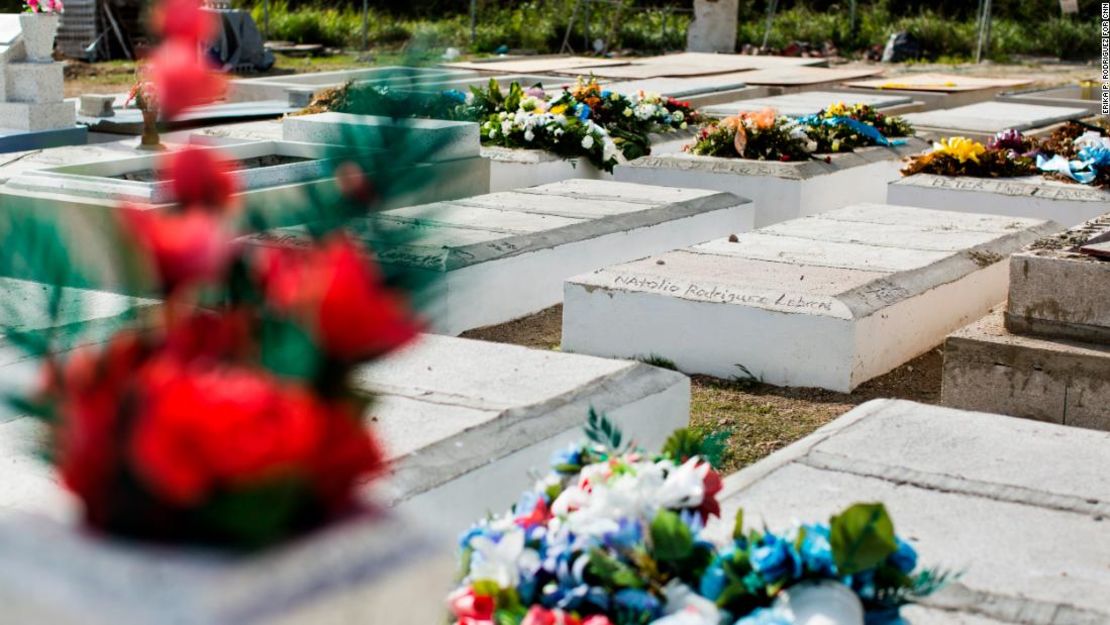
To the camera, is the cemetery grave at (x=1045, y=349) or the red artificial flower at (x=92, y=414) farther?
the cemetery grave at (x=1045, y=349)

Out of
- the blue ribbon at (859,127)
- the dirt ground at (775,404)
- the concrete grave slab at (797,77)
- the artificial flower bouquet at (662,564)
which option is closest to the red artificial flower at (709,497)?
the artificial flower bouquet at (662,564)

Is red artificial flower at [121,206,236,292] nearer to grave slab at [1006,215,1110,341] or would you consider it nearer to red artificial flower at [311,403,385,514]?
red artificial flower at [311,403,385,514]

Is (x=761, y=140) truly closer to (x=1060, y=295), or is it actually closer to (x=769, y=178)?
(x=769, y=178)

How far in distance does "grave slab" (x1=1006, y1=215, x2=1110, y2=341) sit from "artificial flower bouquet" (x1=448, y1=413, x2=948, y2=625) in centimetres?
252

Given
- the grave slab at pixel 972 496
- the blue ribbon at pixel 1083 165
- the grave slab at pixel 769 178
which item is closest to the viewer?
the grave slab at pixel 972 496

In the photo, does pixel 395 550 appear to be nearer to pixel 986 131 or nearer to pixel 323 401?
pixel 323 401

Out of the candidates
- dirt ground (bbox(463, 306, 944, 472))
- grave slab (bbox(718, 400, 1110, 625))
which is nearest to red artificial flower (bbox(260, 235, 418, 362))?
grave slab (bbox(718, 400, 1110, 625))

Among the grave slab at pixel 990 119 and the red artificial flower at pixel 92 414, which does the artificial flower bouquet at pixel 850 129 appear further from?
the red artificial flower at pixel 92 414

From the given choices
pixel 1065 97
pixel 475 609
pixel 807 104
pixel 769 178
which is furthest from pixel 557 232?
pixel 1065 97

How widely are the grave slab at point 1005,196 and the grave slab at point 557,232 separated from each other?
2.95 ft

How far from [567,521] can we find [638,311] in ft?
9.93

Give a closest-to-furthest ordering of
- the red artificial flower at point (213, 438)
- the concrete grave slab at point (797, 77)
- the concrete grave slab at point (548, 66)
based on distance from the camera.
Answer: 1. the red artificial flower at point (213, 438)
2. the concrete grave slab at point (797, 77)
3. the concrete grave slab at point (548, 66)

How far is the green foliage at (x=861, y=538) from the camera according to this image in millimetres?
2059

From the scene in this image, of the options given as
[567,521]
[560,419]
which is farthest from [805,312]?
[567,521]
